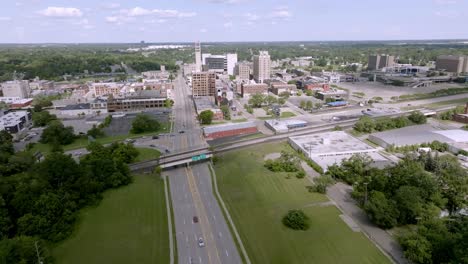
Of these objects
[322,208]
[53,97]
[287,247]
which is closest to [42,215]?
[287,247]

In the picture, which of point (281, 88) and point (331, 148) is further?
point (281, 88)

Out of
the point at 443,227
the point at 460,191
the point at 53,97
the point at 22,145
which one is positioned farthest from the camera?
the point at 53,97

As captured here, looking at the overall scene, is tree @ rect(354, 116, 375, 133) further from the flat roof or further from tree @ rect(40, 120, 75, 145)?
tree @ rect(40, 120, 75, 145)

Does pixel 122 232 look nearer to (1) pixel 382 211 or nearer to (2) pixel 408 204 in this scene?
(1) pixel 382 211

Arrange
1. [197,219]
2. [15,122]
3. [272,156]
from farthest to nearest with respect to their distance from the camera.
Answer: [15,122]
[272,156]
[197,219]

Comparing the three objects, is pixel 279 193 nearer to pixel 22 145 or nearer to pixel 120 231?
pixel 120 231

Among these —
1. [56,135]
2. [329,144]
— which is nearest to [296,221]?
[329,144]
